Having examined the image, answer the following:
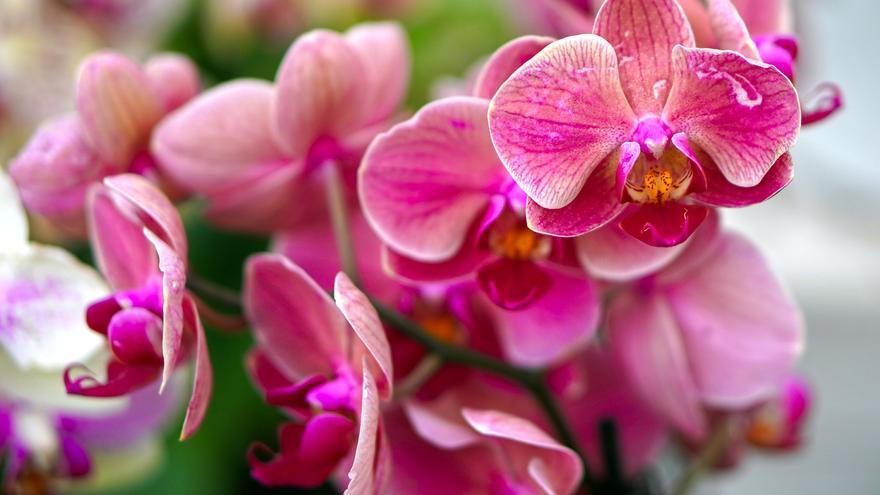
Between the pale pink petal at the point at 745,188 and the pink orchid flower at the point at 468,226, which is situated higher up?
the pale pink petal at the point at 745,188

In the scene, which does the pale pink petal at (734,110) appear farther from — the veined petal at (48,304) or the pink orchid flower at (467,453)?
the veined petal at (48,304)

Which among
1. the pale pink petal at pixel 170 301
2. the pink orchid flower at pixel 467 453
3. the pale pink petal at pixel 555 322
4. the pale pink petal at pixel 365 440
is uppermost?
the pale pink petal at pixel 170 301

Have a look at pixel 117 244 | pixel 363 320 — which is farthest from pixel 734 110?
pixel 117 244

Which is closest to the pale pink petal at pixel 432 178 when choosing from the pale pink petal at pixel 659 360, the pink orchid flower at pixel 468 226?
the pink orchid flower at pixel 468 226

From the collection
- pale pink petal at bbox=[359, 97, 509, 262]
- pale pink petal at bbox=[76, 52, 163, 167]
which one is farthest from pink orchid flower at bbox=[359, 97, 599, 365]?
pale pink petal at bbox=[76, 52, 163, 167]

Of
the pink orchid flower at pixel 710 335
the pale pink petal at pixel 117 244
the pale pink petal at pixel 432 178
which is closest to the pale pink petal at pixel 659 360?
the pink orchid flower at pixel 710 335

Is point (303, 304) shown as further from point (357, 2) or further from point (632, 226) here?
point (357, 2)

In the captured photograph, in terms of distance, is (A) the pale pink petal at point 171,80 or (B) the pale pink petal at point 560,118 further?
(A) the pale pink petal at point 171,80

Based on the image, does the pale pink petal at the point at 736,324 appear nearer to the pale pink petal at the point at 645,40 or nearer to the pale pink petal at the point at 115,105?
the pale pink petal at the point at 645,40
